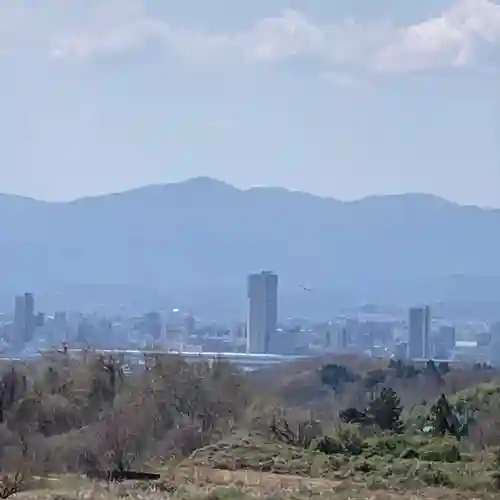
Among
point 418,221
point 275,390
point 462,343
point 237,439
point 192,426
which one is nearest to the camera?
point 237,439

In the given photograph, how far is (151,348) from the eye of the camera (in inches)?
1639

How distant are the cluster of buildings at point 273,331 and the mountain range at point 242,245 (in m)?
11.7

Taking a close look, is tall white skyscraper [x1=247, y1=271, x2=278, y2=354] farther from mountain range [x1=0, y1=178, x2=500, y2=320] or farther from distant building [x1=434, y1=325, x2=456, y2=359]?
distant building [x1=434, y1=325, x2=456, y2=359]

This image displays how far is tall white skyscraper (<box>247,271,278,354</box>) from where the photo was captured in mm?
92000

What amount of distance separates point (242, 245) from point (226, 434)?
120 meters

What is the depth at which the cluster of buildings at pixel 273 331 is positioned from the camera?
291 ft

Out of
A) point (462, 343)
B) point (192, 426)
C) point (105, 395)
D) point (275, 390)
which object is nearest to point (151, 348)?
point (105, 395)

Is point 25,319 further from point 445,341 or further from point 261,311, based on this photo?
point 445,341

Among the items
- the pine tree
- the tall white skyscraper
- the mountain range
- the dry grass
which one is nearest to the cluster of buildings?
the tall white skyscraper

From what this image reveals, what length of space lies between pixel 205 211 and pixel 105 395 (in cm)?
12573

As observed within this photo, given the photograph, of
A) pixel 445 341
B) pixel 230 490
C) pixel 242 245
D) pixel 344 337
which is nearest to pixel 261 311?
pixel 344 337

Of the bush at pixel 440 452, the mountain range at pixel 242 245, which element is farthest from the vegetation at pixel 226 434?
the mountain range at pixel 242 245

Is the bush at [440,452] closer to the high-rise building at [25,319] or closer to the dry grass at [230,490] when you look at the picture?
the dry grass at [230,490]

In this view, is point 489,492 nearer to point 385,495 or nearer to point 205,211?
point 385,495
